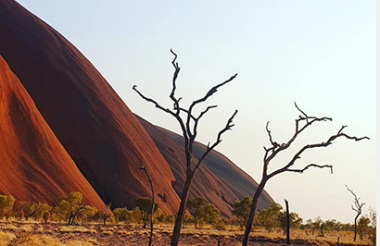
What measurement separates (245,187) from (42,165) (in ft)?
340

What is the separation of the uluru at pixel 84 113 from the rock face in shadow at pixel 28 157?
16.3ft

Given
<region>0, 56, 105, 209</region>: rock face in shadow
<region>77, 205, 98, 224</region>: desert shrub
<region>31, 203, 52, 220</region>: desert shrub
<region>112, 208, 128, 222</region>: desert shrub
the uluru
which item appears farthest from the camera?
the uluru

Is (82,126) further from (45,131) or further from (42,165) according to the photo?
(42,165)

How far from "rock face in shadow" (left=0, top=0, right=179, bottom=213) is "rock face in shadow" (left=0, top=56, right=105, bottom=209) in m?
9.70

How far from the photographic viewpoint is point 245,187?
158 metres

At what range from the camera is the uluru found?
7731cm

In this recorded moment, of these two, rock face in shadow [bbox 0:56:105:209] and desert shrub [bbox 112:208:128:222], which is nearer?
rock face in shadow [bbox 0:56:105:209]

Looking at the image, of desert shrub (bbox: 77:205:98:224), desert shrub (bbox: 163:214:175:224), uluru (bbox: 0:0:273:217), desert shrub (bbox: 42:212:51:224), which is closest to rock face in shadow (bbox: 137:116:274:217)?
uluru (bbox: 0:0:273:217)

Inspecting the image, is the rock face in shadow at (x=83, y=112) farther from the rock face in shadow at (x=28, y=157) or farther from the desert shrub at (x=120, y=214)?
the rock face in shadow at (x=28, y=157)

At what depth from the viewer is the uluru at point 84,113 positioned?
254ft

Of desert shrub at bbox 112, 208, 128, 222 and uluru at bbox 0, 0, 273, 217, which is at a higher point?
uluru at bbox 0, 0, 273, 217

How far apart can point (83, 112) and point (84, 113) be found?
0.25m

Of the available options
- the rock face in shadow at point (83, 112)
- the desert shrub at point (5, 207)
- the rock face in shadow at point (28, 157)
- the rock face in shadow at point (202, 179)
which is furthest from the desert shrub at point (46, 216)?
the rock face in shadow at point (202, 179)

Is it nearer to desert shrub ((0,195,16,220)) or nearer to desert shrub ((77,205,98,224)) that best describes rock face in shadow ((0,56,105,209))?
desert shrub ((77,205,98,224))
